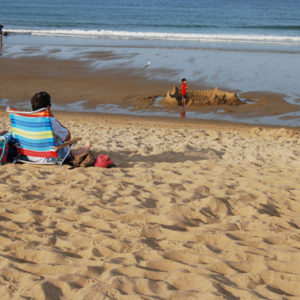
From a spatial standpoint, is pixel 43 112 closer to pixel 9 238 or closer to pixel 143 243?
pixel 9 238

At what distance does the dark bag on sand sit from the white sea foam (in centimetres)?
2441

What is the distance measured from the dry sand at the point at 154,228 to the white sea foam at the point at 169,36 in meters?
24.2

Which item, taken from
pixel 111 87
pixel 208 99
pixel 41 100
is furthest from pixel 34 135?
pixel 111 87

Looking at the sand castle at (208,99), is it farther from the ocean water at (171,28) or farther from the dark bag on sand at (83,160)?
the ocean water at (171,28)

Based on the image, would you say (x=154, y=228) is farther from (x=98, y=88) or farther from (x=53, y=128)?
(x=98, y=88)

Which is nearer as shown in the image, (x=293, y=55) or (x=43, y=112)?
(x=43, y=112)

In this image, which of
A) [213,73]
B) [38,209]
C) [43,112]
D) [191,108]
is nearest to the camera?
[38,209]

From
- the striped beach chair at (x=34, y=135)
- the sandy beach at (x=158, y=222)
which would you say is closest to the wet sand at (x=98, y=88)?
the sandy beach at (x=158, y=222)

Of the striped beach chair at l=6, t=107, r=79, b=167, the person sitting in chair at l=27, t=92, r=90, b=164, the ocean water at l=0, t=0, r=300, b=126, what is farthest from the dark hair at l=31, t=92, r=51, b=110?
the ocean water at l=0, t=0, r=300, b=126

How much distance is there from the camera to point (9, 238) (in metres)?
3.36

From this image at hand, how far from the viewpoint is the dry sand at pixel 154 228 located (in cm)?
277

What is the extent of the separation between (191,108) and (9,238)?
361 inches

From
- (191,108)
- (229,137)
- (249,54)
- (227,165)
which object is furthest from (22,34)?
(227,165)

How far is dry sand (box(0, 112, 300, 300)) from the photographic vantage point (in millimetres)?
2766
